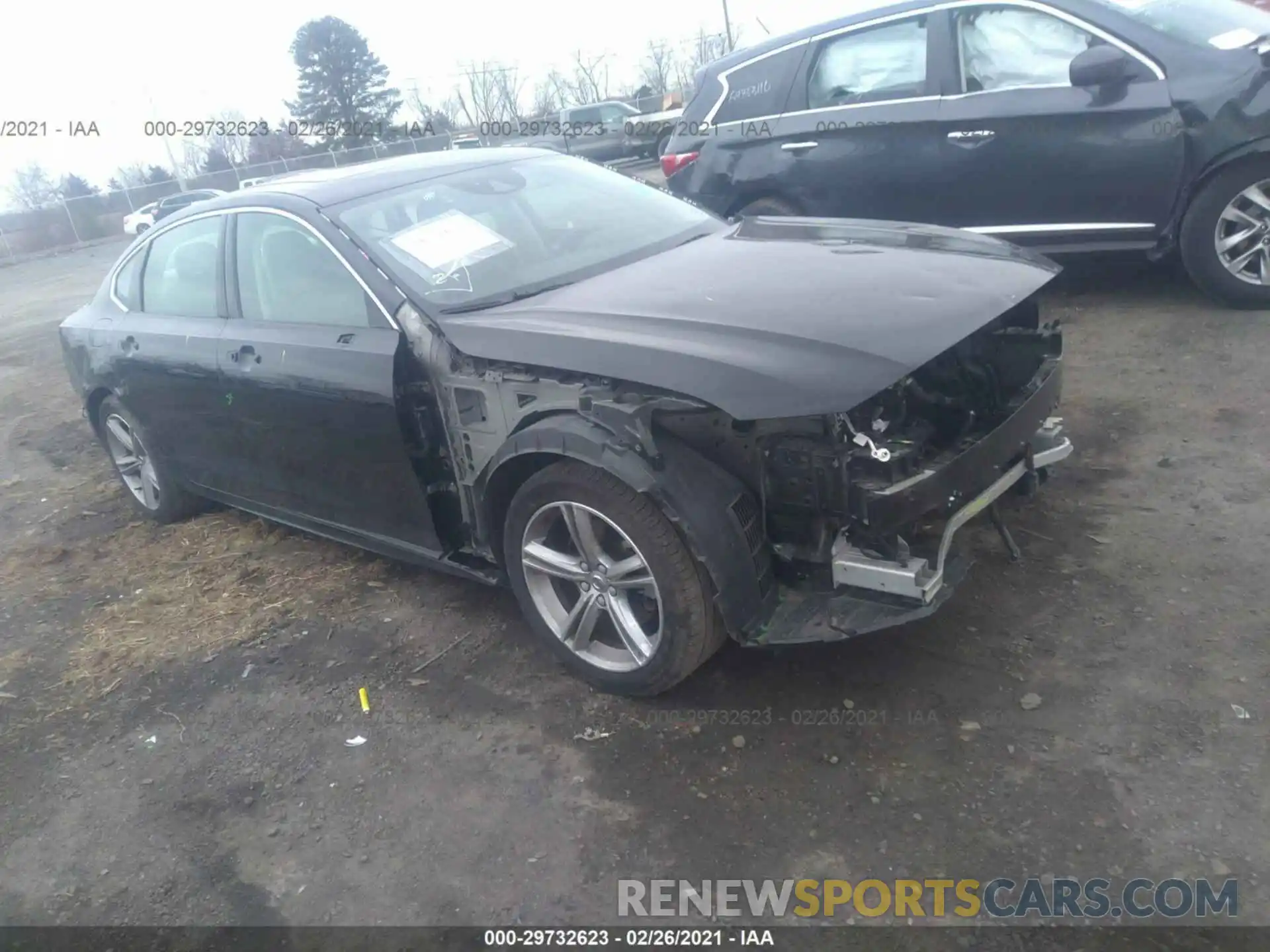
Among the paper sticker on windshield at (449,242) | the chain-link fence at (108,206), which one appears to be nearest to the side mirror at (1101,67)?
the paper sticker on windshield at (449,242)

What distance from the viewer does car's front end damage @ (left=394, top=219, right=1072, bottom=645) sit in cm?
271

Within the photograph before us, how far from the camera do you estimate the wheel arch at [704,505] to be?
110 inches

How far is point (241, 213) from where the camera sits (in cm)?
416

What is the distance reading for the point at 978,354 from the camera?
11.2ft

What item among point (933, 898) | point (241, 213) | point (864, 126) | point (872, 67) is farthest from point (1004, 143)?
point (933, 898)

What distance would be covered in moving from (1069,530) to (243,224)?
3.55 meters

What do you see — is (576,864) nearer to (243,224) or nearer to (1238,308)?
(243,224)

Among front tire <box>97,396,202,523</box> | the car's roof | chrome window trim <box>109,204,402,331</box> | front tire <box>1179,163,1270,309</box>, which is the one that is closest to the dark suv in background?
front tire <box>1179,163,1270,309</box>

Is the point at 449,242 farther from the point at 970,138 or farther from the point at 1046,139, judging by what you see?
the point at 1046,139

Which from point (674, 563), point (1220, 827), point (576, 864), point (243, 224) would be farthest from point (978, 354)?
point (243, 224)

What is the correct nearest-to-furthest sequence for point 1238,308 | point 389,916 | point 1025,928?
point 1025,928 < point 389,916 < point 1238,308

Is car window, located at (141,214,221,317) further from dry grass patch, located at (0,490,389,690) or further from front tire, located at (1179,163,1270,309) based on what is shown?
front tire, located at (1179,163,1270,309)

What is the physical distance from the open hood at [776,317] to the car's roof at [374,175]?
0.95 metres

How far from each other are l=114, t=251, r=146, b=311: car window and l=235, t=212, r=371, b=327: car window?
1137 millimetres
